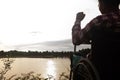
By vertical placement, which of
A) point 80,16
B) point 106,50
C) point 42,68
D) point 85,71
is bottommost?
point 42,68

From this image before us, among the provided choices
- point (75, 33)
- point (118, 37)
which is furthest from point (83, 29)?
point (118, 37)

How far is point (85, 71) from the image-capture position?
4422 millimetres

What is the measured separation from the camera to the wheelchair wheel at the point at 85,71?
13.6 ft

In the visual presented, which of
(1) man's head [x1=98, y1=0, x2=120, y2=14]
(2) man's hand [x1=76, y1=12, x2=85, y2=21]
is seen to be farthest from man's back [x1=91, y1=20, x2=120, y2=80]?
(2) man's hand [x1=76, y1=12, x2=85, y2=21]

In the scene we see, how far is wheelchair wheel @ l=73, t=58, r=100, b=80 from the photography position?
4.15 metres

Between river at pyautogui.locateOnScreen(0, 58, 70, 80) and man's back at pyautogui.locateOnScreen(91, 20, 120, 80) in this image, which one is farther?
river at pyautogui.locateOnScreen(0, 58, 70, 80)

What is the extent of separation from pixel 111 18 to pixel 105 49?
35cm

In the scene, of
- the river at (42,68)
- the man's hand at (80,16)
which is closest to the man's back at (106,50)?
the man's hand at (80,16)

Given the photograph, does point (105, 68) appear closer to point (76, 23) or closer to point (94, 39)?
point (94, 39)

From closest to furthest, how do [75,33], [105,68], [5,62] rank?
1. [105,68]
2. [75,33]
3. [5,62]

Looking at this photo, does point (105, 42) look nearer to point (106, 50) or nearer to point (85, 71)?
point (106, 50)

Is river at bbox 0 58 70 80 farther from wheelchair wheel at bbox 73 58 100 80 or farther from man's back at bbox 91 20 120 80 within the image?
man's back at bbox 91 20 120 80

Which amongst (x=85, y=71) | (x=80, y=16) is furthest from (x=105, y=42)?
(x=80, y=16)

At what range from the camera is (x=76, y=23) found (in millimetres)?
4684
